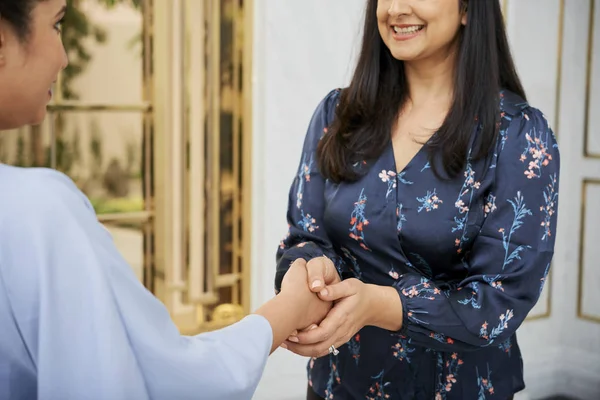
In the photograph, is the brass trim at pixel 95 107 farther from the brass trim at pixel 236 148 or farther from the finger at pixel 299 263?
the finger at pixel 299 263

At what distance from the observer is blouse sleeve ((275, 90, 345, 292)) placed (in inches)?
73.5

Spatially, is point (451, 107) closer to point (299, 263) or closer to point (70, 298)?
point (299, 263)

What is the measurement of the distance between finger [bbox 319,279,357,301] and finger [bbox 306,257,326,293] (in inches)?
0.6

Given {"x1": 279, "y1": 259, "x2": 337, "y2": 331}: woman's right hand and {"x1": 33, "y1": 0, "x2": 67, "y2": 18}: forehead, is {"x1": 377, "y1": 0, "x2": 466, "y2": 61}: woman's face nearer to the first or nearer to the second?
{"x1": 279, "y1": 259, "x2": 337, "y2": 331}: woman's right hand

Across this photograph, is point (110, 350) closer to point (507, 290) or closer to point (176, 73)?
point (507, 290)

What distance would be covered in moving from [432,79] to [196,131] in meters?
1.36

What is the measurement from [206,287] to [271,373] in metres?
0.46

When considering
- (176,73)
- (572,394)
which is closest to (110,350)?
(176,73)

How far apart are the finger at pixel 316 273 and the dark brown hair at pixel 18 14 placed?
89 cm

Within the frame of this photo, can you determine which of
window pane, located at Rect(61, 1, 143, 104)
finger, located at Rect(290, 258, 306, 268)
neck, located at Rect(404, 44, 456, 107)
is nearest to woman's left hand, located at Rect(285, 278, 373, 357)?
finger, located at Rect(290, 258, 306, 268)

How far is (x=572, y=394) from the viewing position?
388cm

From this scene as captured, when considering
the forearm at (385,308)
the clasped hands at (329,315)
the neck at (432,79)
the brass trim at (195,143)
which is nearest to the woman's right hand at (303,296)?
the clasped hands at (329,315)

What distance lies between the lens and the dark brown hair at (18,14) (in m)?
0.98

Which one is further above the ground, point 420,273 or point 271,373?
point 420,273
